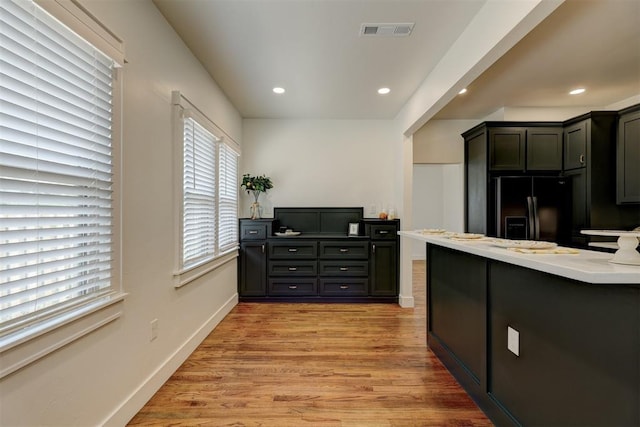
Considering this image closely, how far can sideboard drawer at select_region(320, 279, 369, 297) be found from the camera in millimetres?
4117

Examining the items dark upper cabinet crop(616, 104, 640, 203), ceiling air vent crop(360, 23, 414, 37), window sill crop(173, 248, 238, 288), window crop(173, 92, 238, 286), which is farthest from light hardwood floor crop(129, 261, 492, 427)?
dark upper cabinet crop(616, 104, 640, 203)

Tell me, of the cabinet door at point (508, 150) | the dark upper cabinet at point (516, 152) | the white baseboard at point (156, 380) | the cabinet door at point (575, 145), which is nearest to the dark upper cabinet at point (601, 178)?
the cabinet door at point (575, 145)

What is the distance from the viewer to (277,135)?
4555mm

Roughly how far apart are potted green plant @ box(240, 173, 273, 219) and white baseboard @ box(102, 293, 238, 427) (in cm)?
166

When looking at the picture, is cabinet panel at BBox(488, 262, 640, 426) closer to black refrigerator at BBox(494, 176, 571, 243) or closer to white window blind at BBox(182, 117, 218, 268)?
white window blind at BBox(182, 117, 218, 268)

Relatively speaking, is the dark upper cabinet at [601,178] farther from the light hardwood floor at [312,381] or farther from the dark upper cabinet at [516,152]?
the light hardwood floor at [312,381]

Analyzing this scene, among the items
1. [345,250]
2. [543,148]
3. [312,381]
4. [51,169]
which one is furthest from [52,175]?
[543,148]

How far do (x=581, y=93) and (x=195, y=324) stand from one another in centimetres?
521

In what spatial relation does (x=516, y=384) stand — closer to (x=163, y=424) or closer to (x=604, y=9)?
(x=163, y=424)

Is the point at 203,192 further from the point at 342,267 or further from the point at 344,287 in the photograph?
the point at 344,287

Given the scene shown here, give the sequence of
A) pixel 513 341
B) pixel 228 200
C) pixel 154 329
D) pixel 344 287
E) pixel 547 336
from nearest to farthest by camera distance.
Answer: pixel 547 336
pixel 513 341
pixel 154 329
pixel 228 200
pixel 344 287

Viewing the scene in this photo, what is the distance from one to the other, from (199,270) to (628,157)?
4944mm

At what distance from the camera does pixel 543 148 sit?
401 centimetres

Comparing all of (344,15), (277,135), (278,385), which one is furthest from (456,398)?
(277,135)
